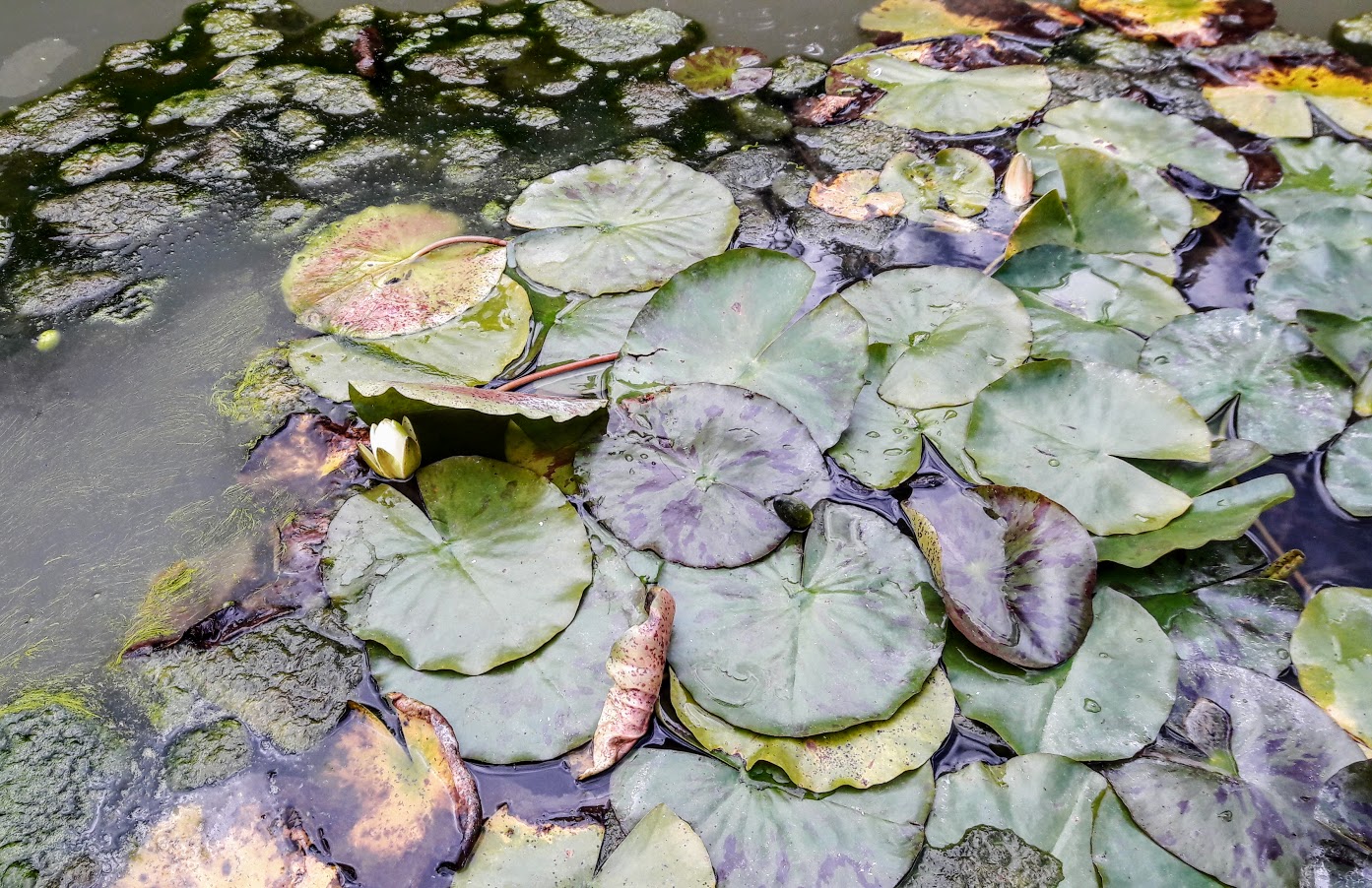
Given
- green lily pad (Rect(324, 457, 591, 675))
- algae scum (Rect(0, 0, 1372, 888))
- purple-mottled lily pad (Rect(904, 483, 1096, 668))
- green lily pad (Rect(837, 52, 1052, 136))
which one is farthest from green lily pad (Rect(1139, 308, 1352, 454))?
green lily pad (Rect(324, 457, 591, 675))

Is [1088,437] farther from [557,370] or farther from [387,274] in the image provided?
[387,274]

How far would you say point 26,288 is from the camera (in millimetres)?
2021

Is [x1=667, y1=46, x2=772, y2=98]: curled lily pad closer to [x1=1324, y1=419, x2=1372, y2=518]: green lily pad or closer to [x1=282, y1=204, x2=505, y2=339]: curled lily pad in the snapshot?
[x1=282, y1=204, x2=505, y2=339]: curled lily pad

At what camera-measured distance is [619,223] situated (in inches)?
79.7

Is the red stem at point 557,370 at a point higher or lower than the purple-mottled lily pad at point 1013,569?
higher

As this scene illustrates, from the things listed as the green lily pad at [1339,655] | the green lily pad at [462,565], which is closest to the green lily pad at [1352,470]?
the green lily pad at [1339,655]

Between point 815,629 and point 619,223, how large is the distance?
1.19 m

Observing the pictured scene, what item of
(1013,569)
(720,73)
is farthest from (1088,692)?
(720,73)

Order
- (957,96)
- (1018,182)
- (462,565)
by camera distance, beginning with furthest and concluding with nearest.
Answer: (957,96) → (1018,182) → (462,565)

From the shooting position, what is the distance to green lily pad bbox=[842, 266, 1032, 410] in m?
1.65

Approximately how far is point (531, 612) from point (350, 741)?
0.37 m

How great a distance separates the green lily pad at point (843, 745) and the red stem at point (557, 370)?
2.57 feet

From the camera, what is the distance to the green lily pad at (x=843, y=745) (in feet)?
3.92

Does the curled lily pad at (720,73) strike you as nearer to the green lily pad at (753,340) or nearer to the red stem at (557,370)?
the green lily pad at (753,340)
